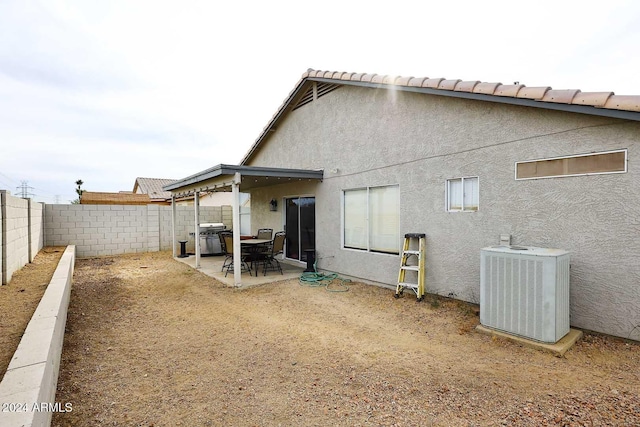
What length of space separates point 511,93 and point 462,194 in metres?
1.79

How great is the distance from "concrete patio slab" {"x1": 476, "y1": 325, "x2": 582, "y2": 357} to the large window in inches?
108

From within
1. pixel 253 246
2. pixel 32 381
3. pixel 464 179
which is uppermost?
pixel 464 179

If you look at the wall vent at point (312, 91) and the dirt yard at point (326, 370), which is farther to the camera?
the wall vent at point (312, 91)

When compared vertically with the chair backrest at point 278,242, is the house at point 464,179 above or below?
above

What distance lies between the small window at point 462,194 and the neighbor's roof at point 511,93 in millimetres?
1404

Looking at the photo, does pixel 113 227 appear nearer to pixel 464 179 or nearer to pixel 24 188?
pixel 24 188

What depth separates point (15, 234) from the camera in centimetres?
634

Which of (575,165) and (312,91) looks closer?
(575,165)

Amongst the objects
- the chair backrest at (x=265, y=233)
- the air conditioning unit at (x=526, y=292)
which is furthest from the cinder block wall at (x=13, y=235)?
the air conditioning unit at (x=526, y=292)

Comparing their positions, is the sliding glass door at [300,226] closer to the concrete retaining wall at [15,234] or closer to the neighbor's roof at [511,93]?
the neighbor's roof at [511,93]

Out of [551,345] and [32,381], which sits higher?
[32,381]

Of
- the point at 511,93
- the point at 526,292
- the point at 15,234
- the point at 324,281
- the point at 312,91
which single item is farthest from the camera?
the point at 312,91

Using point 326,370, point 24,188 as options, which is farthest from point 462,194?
point 24,188

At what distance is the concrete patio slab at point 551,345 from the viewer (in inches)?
147
